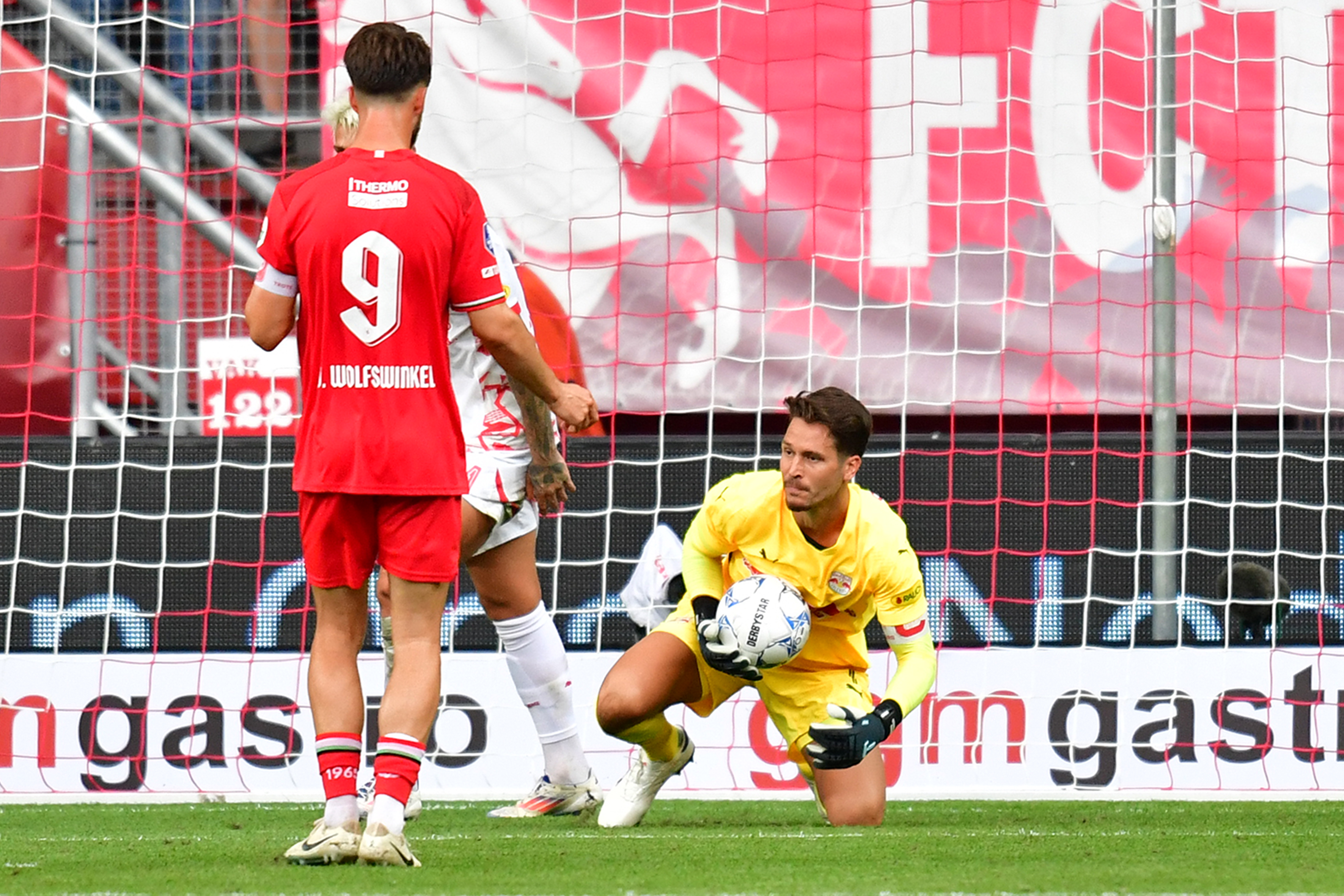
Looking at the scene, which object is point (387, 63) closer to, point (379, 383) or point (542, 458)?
point (379, 383)

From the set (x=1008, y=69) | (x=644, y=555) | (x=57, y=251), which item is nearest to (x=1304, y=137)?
(x=1008, y=69)

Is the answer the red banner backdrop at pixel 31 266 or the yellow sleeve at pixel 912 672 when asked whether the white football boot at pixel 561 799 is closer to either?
the yellow sleeve at pixel 912 672

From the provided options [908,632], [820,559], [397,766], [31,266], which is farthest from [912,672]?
[31,266]

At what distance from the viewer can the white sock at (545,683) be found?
459 centimetres

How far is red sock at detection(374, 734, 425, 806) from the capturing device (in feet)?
10.2

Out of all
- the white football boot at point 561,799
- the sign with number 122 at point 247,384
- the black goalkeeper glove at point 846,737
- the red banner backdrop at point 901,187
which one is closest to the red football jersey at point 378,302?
the black goalkeeper glove at point 846,737

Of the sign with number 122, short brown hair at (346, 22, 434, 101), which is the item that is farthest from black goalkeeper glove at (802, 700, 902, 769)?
the sign with number 122

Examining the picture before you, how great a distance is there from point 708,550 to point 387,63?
1.70m

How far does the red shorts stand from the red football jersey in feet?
0.16

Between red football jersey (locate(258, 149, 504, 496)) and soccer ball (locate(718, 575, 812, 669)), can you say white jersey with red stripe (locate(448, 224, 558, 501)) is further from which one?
red football jersey (locate(258, 149, 504, 496))

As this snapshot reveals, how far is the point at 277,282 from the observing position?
10.5 feet

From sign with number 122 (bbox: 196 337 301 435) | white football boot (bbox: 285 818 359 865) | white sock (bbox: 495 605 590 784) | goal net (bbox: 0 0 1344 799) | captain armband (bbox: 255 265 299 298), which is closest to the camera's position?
white football boot (bbox: 285 818 359 865)

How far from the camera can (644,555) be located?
5887 mm

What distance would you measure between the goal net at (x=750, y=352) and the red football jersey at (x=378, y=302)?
2.73 m
